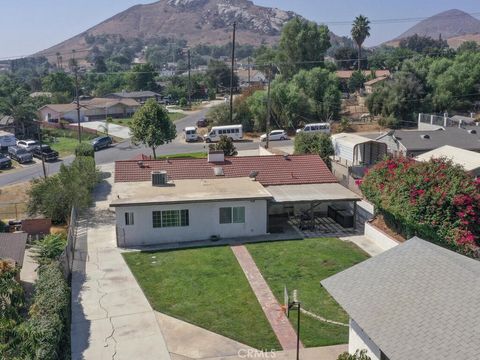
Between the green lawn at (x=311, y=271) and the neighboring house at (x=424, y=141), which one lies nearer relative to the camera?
the green lawn at (x=311, y=271)

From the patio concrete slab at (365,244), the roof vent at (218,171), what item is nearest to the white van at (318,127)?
the roof vent at (218,171)


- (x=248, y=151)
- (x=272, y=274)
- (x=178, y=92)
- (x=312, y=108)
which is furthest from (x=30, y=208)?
(x=178, y=92)

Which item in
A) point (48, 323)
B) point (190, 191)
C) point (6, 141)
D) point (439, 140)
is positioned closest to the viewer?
point (48, 323)

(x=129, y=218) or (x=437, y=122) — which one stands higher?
(x=437, y=122)

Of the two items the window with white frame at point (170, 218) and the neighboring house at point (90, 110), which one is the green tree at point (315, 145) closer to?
the window with white frame at point (170, 218)

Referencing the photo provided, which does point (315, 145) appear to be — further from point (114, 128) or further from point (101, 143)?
point (114, 128)

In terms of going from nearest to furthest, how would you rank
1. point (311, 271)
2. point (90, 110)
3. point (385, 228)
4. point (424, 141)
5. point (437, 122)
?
point (311, 271), point (385, 228), point (424, 141), point (437, 122), point (90, 110)

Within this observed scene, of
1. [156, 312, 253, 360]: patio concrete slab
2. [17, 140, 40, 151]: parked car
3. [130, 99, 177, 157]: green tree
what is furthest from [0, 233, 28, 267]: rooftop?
[17, 140, 40, 151]: parked car

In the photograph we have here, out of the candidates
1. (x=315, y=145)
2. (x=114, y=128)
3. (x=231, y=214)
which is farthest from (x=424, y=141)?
(x=114, y=128)
